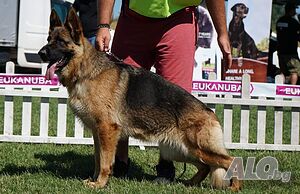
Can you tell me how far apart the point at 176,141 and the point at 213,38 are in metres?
8.21

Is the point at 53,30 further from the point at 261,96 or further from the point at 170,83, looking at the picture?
the point at 261,96

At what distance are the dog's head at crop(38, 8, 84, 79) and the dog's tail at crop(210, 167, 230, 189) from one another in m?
1.61

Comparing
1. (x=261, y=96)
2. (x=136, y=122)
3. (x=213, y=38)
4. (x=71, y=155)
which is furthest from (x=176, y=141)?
(x=213, y=38)

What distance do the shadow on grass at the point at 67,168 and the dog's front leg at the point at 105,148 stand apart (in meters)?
0.50

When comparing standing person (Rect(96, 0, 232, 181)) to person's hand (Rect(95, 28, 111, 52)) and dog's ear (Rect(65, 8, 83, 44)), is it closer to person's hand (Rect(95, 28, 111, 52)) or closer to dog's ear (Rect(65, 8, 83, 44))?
person's hand (Rect(95, 28, 111, 52))

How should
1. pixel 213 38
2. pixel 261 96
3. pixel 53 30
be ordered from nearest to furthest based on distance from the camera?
pixel 53 30 < pixel 261 96 < pixel 213 38

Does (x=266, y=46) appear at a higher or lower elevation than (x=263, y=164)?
higher

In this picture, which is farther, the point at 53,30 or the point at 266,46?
the point at 266,46

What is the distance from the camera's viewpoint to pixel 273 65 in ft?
44.4

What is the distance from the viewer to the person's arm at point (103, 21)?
4.75m

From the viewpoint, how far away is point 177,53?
5012mm

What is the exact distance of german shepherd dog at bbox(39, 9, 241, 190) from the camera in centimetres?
462

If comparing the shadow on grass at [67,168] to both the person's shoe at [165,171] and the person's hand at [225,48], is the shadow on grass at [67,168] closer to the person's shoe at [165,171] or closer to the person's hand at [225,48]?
the person's shoe at [165,171]

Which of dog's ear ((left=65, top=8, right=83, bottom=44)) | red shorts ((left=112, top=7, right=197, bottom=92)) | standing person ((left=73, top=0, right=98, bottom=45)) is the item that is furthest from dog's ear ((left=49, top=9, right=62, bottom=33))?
standing person ((left=73, top=0, right=98, bottom=45))
